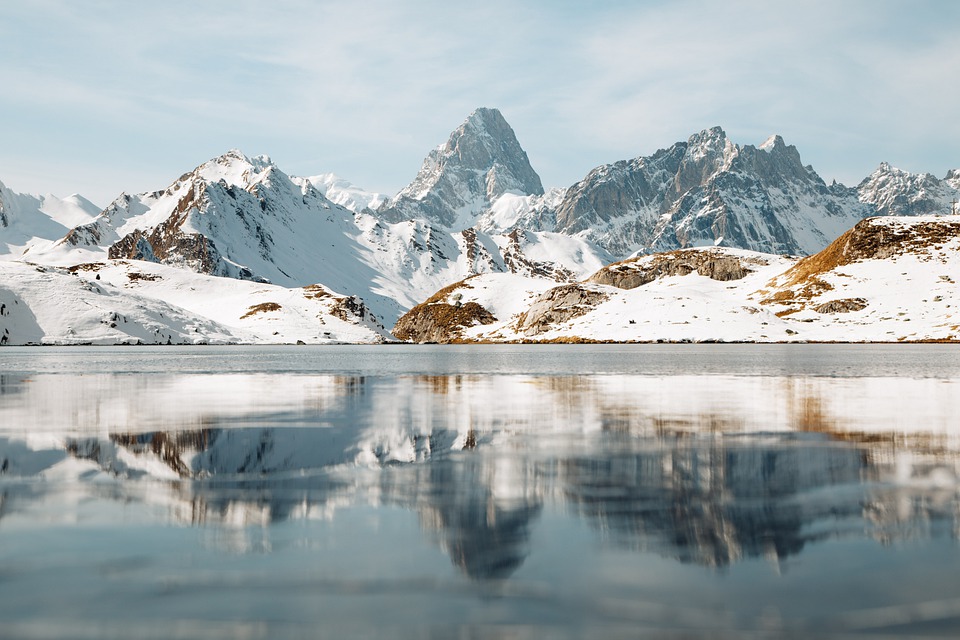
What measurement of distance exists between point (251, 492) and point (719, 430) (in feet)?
46.6

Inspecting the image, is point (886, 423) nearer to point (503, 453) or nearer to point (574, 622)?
point (503, 453)

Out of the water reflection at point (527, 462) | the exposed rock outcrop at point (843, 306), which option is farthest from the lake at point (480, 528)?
the exposed rock outcrop at point (843, 306)

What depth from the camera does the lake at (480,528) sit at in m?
7.96

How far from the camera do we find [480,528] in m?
11.6

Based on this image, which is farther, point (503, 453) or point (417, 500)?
point (503, 453)

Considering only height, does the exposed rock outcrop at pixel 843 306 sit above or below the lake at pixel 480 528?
above

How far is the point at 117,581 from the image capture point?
29.8 feet

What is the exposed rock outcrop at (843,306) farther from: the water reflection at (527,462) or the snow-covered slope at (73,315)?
the water reflection at (527,462)

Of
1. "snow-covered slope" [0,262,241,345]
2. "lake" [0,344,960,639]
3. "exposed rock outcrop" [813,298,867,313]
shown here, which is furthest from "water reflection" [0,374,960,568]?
"exposed rock outcrop" [813,298,867,313]

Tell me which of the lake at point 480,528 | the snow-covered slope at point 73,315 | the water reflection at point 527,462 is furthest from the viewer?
the snow-covered slope at point 73,315

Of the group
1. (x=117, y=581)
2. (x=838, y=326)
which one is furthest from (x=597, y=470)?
(x=838, y=326)

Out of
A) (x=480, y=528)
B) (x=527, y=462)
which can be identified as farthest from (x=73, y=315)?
(x=480, y=528)

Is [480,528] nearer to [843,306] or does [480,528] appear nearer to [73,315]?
[73,315]

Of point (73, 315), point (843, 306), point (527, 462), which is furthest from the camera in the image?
point (843, 306)
